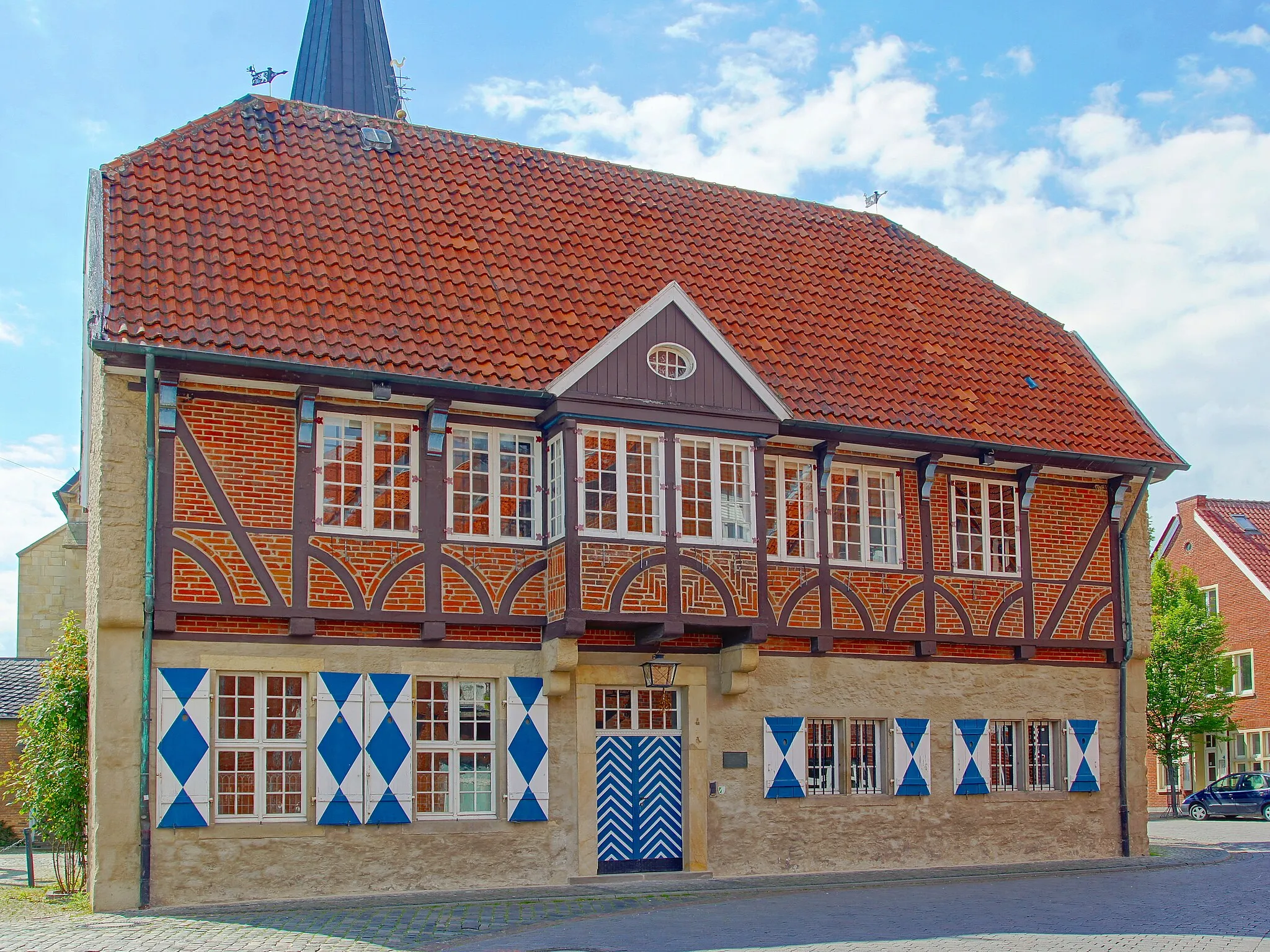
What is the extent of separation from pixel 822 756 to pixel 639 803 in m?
2.75

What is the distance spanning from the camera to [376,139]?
829 inches

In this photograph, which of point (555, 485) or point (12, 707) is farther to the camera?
point (12, 707)

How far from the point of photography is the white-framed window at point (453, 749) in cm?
1712

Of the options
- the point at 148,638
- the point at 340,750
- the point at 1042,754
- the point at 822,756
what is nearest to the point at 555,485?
the point at 340,750

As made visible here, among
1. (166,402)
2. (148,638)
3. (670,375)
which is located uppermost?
(670,375)

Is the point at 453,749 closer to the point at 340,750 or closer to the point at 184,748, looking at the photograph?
the point at 340,750

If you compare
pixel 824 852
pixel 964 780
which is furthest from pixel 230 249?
pixel 964 780

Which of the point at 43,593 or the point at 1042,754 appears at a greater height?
the point at 43,593

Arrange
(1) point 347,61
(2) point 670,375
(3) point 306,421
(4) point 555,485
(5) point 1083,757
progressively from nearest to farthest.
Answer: (3) point 306,421
(4) point 555,485
(2) point 670,375
(5) point 1083,757
(1) point 347,61

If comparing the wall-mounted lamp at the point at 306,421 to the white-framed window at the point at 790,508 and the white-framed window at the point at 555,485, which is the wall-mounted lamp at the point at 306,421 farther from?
the white-framed window at the point at 790,508

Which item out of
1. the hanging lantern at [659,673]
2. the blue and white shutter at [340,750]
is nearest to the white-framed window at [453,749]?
the blue and white shutter at [340,750]

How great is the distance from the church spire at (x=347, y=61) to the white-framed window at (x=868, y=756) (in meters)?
24.3

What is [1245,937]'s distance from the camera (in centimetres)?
1311

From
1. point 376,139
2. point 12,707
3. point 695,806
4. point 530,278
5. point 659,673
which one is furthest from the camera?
point 12,707
